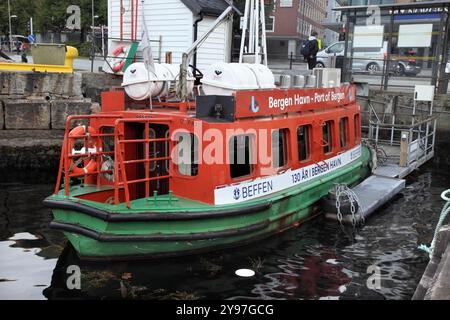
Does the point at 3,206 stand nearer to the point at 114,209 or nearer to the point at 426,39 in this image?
the point at 114,209

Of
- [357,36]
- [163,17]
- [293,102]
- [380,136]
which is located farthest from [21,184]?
[357,36]

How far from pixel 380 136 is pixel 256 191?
10280 mm

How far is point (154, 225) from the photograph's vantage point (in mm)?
6676

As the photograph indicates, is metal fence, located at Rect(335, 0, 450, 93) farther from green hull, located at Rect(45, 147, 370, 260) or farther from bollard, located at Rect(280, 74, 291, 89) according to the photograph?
green hull, located at Rect(45, 147, 370, 260)

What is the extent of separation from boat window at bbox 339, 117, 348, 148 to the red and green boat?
173 centimetres

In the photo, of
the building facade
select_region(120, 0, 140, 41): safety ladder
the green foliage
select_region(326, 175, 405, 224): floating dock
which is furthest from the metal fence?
the building facade

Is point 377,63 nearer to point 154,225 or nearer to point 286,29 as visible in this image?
point 154,225

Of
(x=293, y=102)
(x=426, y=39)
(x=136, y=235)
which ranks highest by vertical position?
(x=426, y=39)

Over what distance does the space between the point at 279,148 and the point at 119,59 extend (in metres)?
10.8

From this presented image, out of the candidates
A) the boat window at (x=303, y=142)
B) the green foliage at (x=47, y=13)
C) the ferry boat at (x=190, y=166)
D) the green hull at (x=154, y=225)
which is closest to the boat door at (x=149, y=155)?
the ferry boat at (x=190, y=166)

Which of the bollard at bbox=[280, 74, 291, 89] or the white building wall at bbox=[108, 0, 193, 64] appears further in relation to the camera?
the white building wall at bbox=[108, 0, 193, 64]

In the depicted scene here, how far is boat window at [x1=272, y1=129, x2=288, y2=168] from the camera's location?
817cm

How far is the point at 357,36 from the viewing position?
18.0 meters

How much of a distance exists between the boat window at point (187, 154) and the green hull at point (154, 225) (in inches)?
18.9
